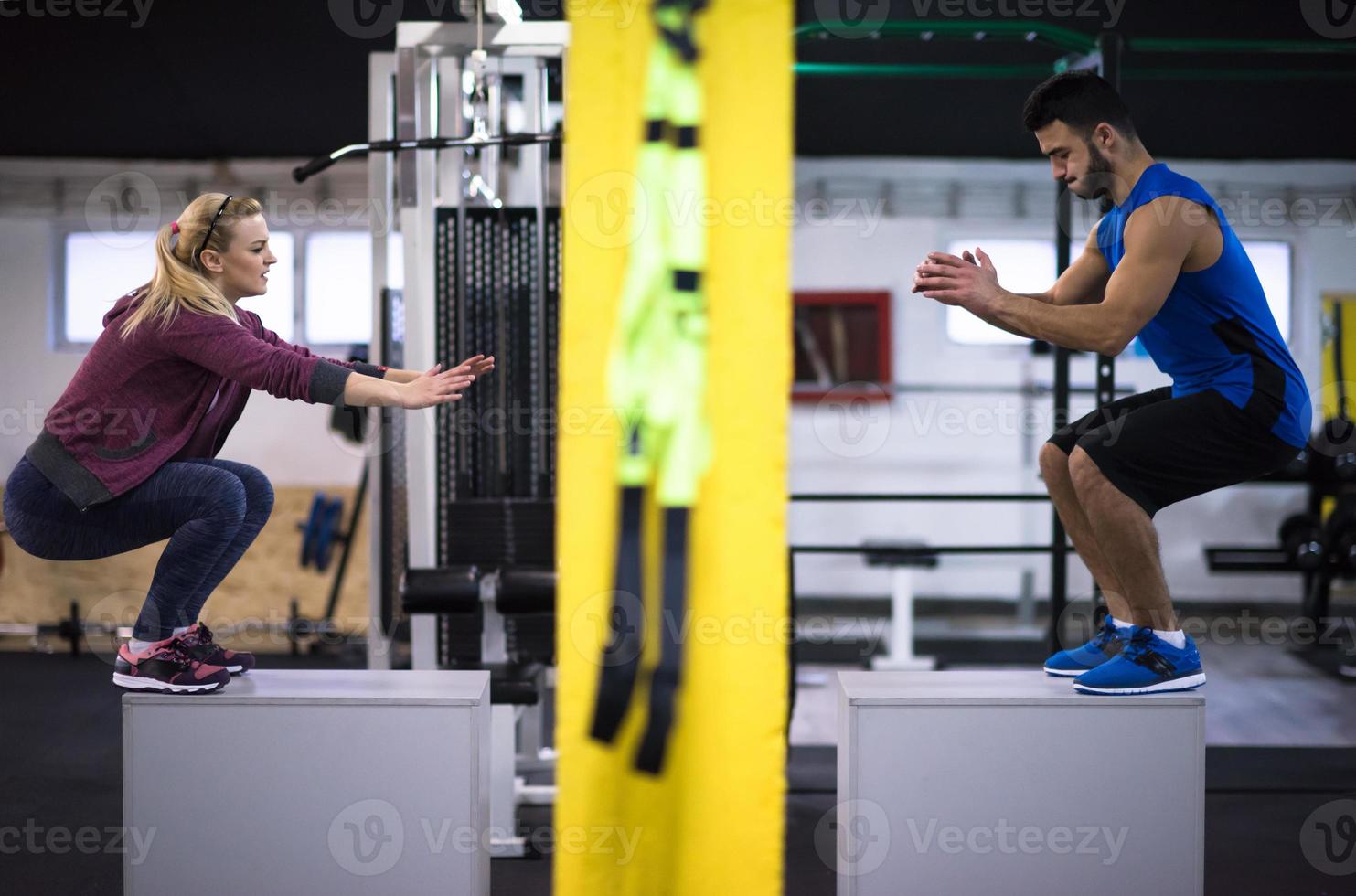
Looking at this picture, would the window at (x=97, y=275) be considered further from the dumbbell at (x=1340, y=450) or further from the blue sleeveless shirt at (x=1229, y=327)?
the dumbbell at (x=1340, y=450)

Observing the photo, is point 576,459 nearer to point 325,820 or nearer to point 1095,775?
point 325,820

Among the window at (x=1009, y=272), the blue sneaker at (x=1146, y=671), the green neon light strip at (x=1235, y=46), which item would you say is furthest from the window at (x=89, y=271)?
the blue sneaker at (x=1146, y=671)

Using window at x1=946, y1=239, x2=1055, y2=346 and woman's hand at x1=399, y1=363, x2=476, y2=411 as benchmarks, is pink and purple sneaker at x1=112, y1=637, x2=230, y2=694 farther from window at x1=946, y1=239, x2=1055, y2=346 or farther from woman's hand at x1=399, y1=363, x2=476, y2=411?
window at x1=946, y1=239, x2=1055, y2=346

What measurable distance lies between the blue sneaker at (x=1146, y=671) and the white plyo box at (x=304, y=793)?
1.15m

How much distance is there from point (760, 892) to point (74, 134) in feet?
17.3

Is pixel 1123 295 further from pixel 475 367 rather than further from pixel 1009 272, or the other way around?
pixel 1009 272

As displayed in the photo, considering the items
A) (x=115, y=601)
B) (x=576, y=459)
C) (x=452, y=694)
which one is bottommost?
(x=115, y=601)

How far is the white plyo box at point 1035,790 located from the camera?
194 centimetres

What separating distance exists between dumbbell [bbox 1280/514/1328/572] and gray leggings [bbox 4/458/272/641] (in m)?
4.61

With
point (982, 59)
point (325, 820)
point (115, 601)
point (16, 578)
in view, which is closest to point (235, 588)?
point (115, 601)

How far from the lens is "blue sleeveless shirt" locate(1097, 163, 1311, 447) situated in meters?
1.99

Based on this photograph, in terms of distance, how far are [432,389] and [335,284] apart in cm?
418

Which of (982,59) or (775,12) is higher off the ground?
(982,59)

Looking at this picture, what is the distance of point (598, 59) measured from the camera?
1366 millimetres
